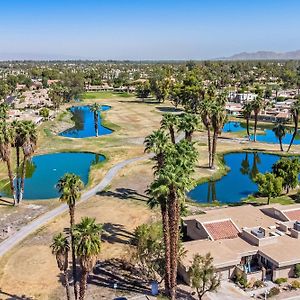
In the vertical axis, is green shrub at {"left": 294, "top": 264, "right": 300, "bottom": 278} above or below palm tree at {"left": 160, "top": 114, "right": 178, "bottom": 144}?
below

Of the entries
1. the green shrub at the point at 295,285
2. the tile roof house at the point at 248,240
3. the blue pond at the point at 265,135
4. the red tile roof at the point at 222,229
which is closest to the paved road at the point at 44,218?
the tile roof house at the point at 248,240

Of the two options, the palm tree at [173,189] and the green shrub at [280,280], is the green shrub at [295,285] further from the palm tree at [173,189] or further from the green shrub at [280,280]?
the palm tree at [173,189]

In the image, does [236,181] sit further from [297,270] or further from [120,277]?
[120,277]

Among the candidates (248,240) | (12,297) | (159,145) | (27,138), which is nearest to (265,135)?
(159,145)

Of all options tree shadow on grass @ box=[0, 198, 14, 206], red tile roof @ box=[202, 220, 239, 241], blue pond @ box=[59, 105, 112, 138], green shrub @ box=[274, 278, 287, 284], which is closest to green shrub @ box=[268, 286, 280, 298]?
green shrub @ box=[274, 278, 287, 284]

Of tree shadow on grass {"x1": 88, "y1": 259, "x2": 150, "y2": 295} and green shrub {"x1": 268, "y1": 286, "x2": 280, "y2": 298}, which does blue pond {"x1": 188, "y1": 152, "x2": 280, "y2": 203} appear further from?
green shrub {"x1": 268, "y1": 286, "x2": 280, "y2": 298}
